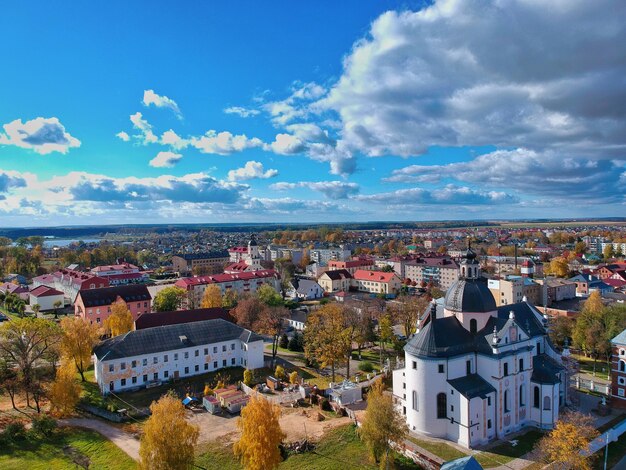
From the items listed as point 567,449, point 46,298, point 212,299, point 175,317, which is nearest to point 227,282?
point 212,299

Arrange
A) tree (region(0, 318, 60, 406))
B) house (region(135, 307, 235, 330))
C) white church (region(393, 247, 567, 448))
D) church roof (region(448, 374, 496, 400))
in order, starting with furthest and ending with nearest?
house (region(135, 307, 235, 330)), tree (region(0, 318, 60, 406)), white church (region(393, 247, 567, 448)), church roof (region(448, 374, 496, 400))

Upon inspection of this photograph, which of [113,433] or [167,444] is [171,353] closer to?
[113,433]

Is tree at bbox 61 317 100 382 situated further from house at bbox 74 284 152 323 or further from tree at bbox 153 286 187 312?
tree at bbox 153 286 187 312

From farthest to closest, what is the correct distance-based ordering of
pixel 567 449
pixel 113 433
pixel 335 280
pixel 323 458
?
pixel 335 280, pixel 113 433, pixel 323 458, pixel 567 449

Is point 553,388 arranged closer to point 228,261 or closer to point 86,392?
point 86,392

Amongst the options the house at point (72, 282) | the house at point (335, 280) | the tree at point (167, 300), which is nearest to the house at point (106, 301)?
the tree at point (167, 300)

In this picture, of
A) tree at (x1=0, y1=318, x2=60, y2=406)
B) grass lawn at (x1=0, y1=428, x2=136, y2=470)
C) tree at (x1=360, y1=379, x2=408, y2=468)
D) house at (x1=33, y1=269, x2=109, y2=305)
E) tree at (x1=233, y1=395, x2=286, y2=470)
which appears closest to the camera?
tree at (x1=233, y1=395, x2=286, y2=470)

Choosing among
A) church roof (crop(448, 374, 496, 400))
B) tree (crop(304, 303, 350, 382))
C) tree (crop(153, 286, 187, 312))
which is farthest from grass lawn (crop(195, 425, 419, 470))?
tree (crop(153, 286, 187, 312))
